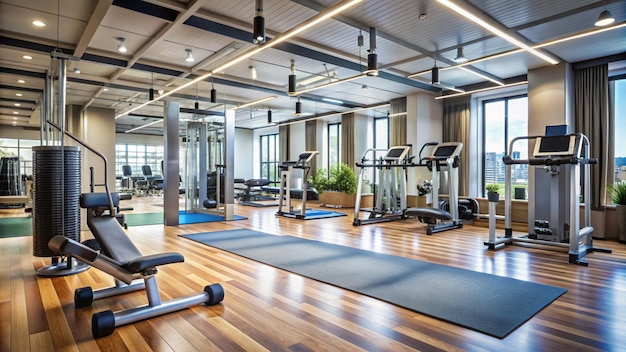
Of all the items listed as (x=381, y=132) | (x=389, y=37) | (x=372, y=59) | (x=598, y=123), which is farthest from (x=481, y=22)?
(x=381, y=132)

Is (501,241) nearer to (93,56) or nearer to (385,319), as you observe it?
(385,319)

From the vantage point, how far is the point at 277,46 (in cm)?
552

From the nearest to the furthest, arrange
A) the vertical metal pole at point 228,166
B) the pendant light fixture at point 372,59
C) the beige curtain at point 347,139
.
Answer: the pendant light fixture at point 372,59 → the vertical metal pole at point 228,166 → the beige curtain at point 347,139

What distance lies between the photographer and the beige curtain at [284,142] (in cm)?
1410

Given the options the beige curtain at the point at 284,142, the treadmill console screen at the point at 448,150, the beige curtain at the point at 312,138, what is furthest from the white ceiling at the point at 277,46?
the beige curtain at the point at 284,142

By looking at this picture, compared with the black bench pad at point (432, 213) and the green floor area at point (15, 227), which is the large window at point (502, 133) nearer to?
the black bench pad at point (432, 213)

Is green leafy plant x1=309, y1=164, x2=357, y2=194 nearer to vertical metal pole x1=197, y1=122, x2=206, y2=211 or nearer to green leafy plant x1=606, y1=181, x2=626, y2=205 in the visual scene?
vertical metal pole x1=197, y1=122, x2=206, y2=211

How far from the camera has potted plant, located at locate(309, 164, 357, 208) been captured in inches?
390

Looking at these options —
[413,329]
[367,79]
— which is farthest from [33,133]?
[413,329]

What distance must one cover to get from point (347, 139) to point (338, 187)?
2.12 m

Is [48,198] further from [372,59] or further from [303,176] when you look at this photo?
[303,176]

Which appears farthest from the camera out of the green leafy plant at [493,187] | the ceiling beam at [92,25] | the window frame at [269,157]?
the window frame at [269,157]

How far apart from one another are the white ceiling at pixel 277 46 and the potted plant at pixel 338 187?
7.38 feet

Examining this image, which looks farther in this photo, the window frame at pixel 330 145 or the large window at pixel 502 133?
the window frame at pixel 330 145
